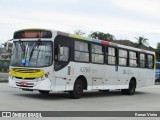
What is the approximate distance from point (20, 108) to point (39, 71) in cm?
323

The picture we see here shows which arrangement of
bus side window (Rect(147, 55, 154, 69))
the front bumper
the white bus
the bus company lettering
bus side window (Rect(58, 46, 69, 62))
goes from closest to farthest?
the front bumper, the white bus, bus side window (Rect(58, 46, 69, 62)), the bus company lettering, bus side window (Rect(147, 55, 154, 69))

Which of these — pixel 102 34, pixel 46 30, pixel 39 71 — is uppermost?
pixel 102 34

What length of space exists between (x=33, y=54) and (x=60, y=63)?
118cm

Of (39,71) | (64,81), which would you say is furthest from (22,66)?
(64,81)

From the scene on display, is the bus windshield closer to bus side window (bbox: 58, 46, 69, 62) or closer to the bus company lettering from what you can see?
bus side window (bbox: 58, 46, 69, 62)

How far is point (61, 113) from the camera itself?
11953 mm

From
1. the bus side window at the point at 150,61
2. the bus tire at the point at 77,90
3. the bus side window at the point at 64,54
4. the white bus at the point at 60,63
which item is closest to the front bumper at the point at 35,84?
the white bus at the point at 60,63

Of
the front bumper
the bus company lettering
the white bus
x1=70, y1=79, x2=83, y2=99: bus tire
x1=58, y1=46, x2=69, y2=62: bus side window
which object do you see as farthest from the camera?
the bus company lettering

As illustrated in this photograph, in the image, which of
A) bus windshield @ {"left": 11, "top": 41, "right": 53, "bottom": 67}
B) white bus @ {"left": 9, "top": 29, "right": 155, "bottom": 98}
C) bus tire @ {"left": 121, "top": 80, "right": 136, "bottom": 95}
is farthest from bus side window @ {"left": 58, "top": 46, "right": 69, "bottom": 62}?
bus tire @ {"left": 121, "top": 80, "right": 136, "bottom": 95}

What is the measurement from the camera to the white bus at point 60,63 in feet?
51.0

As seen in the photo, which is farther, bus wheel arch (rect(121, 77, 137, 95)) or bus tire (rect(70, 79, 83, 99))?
bus wheel arch (rect(121, 77, 137, 95))

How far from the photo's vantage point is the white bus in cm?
1553

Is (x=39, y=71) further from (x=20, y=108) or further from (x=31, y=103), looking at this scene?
(x=20, y=108)

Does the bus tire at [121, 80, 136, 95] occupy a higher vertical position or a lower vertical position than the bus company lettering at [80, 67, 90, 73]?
lower
